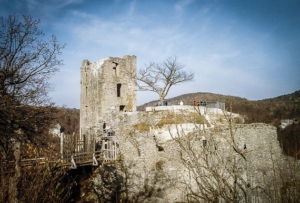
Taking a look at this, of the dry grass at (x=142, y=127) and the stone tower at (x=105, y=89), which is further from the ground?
the stone tower at (x=105, y=89)

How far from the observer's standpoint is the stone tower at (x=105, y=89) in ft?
71.6

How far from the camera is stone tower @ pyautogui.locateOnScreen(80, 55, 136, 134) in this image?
21828 mm

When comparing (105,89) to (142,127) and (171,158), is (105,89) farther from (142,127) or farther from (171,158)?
(171,158)

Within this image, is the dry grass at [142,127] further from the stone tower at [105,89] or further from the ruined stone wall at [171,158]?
the stone tower at [105,89]

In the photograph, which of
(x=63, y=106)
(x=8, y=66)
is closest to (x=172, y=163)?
(x=63, y=106)

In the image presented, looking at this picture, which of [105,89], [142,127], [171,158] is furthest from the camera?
[105,89]

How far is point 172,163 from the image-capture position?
434 inches

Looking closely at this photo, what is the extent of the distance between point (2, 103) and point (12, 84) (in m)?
1.36

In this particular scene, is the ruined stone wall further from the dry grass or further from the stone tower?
the stone tower

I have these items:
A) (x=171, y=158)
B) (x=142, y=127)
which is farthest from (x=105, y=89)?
(x=171, y=158)

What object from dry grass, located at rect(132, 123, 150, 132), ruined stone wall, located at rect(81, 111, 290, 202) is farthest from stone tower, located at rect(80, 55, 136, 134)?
ruined stone wall, located at rect(81, 111, 290, 202)

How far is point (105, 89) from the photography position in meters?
21.8

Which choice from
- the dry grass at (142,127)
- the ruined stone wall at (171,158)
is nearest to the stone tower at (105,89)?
the dry grass at (142,127)

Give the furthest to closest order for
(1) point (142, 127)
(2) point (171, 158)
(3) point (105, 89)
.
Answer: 1. (3) point (105, 89)
2. (1) point (142, 127)
3. (2) point (171, 158)
